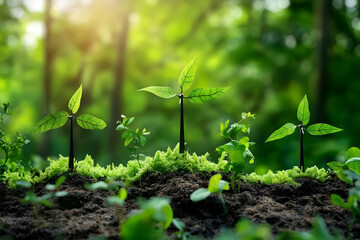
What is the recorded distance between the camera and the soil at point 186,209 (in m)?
1.40

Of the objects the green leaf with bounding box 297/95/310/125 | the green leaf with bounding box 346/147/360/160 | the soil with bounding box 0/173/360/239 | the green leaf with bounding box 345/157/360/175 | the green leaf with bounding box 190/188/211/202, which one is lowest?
the soil with bounding box 0/173/360/239

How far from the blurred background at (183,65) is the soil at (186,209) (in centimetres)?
457

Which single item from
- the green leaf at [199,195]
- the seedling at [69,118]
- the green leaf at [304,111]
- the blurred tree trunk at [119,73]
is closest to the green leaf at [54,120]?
the seedling at [69,118]

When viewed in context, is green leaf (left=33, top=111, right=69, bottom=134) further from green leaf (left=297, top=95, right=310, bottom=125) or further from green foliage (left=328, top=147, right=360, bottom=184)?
green foliage (left=328, top=147, right=360, bottom=184)

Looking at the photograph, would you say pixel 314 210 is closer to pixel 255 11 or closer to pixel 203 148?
pixel 203 148

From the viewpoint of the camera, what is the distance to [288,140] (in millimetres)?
7949

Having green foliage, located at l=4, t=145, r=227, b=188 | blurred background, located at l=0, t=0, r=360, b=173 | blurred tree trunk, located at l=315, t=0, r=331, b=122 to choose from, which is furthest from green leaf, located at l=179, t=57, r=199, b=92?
blurred tree trunk, located at l=315, t=0, r=331, b=122

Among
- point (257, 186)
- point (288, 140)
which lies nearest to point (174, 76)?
point (288, 140)

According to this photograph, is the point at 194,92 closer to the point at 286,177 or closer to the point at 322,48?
the point at 286,177

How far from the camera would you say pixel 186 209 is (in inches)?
65.2

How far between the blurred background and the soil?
457 centimetres

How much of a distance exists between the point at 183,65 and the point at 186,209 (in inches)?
366

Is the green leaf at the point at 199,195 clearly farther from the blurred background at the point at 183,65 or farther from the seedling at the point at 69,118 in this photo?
the blurred background at the point at 183,65

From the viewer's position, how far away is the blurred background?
813 centimetres
